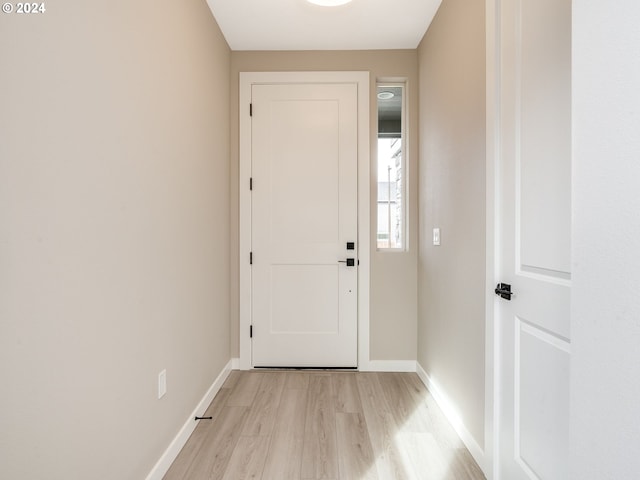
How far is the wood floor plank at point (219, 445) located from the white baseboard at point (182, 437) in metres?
0.11

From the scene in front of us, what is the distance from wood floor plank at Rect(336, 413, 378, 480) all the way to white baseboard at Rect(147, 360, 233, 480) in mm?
839

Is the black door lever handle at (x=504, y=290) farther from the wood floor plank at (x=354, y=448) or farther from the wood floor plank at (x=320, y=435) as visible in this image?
the wood floor plank at (x=320, y=435)

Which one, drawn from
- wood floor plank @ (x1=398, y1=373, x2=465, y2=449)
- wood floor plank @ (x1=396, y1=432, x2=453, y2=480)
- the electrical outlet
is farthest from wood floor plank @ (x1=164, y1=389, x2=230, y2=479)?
wood floor plank @ (x1=398, y1=373, x2=465, y2=449)

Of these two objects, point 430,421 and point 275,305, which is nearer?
point 430,421

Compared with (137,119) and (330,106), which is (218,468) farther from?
(330,106)

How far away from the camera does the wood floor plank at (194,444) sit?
5.58 feet

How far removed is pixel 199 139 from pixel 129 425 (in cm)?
162

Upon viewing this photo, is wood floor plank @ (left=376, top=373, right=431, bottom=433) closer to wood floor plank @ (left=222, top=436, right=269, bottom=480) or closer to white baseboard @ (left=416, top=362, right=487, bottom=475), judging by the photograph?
white baseboard @ (left=416, top=362, right=487, bottom=475)

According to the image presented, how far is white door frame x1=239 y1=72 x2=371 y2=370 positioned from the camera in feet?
9.75

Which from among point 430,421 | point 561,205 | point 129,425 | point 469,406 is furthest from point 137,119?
point 430,421

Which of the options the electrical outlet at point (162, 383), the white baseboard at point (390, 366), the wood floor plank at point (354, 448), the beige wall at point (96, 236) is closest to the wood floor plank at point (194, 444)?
the beige wall at point (96, 236)

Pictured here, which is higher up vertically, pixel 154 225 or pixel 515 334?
pixel 154 225

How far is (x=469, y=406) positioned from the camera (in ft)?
6.23

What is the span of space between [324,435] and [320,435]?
0.02 meters
